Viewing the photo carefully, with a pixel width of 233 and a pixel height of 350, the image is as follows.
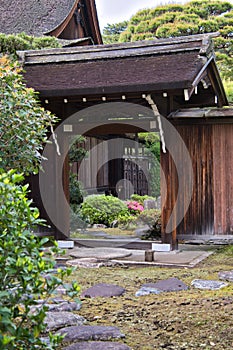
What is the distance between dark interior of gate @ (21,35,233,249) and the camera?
8.10 m

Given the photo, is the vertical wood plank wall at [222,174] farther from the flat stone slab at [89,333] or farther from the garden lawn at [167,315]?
the flat stone slab at [89,333]

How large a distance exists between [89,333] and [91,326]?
227 mm

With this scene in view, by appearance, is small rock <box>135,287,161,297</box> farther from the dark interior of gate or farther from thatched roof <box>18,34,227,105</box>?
thatched roof <box>18,34,227,105</box>

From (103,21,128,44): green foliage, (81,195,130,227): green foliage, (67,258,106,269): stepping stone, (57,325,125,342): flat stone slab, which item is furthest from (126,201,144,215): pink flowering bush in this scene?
(103,21,128,44): green foliage

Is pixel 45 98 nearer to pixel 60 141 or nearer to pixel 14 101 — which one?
pixel 60 141

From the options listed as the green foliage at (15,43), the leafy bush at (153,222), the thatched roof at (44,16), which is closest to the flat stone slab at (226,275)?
the leafy bush at (153,222)

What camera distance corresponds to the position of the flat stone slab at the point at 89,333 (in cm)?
412

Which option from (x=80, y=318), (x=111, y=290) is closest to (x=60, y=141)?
(x=111, y=290)

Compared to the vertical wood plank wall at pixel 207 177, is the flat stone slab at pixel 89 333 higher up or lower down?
lower down

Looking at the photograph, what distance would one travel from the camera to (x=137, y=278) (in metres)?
6.73

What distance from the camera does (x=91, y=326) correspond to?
4398mm

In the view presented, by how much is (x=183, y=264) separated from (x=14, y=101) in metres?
3.73

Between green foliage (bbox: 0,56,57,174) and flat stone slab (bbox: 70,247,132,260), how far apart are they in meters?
3.18

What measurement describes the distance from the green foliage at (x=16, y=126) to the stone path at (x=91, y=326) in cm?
139
